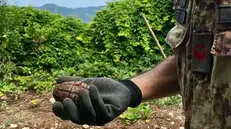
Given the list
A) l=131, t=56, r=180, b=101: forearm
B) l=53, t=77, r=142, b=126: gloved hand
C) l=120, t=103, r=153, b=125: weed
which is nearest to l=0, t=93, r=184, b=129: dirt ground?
l=120, t=103, r=153, b=125: weed

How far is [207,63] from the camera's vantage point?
1508 mm

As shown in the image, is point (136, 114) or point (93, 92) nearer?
point (93, 92)

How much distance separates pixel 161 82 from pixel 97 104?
43cm

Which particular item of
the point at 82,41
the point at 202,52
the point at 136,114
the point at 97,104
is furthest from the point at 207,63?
the point at 82,41

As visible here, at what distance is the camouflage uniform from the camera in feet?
4.74

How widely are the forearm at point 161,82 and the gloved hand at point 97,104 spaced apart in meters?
0.15

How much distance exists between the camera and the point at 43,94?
20.8ft

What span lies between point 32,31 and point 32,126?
3418mm

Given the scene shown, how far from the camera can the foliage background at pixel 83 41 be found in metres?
7.73

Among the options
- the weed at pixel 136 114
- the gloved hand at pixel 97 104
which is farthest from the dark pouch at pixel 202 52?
the weed at pixel 136 114

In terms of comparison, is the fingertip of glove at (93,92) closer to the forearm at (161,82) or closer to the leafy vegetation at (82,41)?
the forearm at (161,82)

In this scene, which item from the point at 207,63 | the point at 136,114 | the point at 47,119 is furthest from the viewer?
the point at 136,114

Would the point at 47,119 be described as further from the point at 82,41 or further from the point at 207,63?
the point at 207,63

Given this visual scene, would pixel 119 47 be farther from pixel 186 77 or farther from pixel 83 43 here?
pixel 186 77
